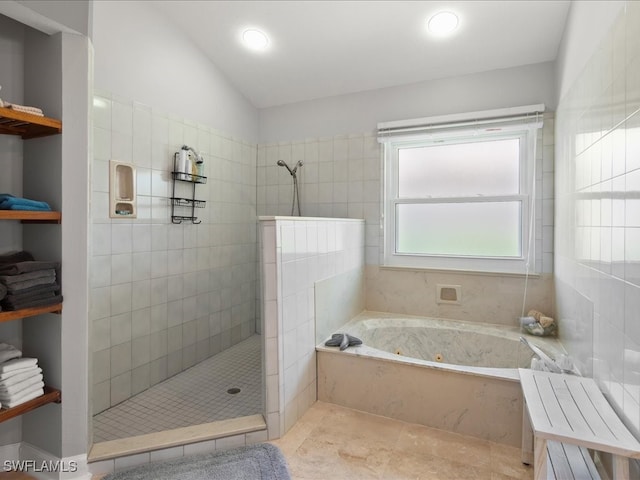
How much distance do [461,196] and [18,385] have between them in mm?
2921

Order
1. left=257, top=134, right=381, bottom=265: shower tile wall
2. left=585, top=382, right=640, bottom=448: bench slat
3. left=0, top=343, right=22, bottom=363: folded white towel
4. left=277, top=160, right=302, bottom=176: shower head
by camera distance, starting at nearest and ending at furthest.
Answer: left=585, top=382, right=640, bottom=448: bench slat → left=0, top=343, right=22, bottom=363: folded white towel → left=257, top=134, right=381, bottom=265: shower tile wall → left=277, top=160, right=302, bottom=176: shower head

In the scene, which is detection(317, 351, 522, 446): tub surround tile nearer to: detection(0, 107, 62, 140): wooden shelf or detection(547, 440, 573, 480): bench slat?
detection(547, 440, 573, 480): bench slat

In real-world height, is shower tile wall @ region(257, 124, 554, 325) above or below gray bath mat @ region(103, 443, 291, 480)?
above

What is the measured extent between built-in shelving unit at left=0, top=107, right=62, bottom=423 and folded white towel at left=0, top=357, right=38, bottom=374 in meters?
0.15

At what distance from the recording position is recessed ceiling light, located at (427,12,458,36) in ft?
7.38

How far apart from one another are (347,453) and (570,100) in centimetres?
223

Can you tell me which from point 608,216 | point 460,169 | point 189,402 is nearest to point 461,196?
point 460,169

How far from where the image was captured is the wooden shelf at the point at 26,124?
1.36 meters

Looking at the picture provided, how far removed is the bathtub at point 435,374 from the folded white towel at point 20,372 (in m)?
1.42

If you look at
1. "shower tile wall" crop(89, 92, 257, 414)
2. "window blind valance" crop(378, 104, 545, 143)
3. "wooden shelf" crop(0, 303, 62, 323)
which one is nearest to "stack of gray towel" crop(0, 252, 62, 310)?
"wooden shelf" crop(0, 303, 62, 323)

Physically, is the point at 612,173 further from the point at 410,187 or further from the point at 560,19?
the point at 410,187

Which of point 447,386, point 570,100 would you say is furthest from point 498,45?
point 447,386

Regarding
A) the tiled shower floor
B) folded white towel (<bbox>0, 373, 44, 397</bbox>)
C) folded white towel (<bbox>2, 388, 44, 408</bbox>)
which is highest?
folded white towel (<bbox>0, 373, 44, 397</bbox>)

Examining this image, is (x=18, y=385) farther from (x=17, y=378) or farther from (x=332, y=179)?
(x=332, y=179)
